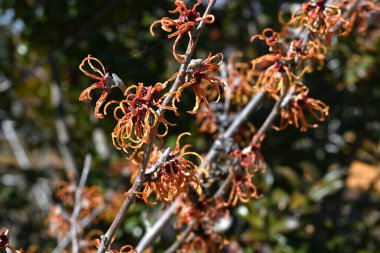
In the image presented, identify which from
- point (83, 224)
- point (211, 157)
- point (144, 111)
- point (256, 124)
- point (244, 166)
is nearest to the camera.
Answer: point (144, 111)

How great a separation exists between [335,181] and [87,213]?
1287mm

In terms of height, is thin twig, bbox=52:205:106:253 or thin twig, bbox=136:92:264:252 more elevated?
thin twig, bbox=136:92:264:252

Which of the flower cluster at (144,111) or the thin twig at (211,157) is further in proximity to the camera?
the thin twig at (211,157)

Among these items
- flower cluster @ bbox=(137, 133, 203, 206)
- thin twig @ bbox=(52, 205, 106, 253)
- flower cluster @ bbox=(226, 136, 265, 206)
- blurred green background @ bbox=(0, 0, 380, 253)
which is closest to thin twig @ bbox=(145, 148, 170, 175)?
flower cluster @ bbox=(137, 133, 203, 206)

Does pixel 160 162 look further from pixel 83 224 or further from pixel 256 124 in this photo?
pixel 256 124

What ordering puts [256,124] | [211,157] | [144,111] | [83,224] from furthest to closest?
[256,124]
[83,224]
[211,157]
[144,111]

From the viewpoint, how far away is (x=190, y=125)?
2.27 m

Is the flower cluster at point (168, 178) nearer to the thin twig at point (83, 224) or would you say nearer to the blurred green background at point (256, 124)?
the thin twig at point (83, 224)

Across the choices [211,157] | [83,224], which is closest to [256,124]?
[83,224]

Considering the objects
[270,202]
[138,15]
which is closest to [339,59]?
[270,202]

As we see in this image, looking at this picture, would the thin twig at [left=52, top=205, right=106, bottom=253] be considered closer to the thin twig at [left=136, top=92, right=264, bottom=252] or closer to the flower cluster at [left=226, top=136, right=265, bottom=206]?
the thin twig at [left=136, top=92, right=264, bottom=252]

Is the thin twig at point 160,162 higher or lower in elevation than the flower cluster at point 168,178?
higher

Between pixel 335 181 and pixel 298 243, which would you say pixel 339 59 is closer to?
pixel 335 181

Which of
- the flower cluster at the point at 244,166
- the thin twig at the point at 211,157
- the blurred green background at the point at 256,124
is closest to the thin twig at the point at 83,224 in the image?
the blurred green background at the point at 256,124
